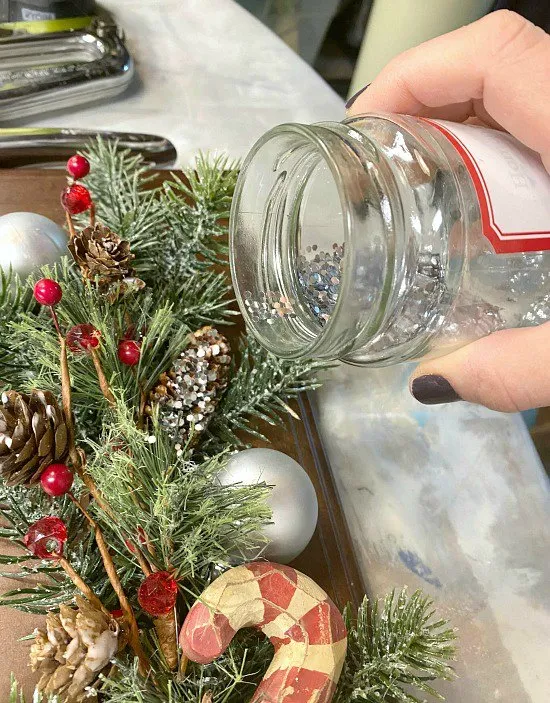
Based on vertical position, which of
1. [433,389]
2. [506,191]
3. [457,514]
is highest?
[506,191]

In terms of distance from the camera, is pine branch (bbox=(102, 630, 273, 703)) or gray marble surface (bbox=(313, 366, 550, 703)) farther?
gray marble surface (bbox=(313, 366, 550, 703))

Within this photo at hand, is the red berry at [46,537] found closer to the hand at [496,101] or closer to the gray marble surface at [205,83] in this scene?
the hand at [496,101]

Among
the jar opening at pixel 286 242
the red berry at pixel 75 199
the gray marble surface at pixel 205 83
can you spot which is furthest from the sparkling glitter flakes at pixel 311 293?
the gray marble surface at pixel 205 83

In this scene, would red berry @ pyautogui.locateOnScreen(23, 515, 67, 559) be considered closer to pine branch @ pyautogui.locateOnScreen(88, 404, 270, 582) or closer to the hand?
pine branch @ pyautogui.locateOnScreen(88, 404, 270, 582)

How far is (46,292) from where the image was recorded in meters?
0.30

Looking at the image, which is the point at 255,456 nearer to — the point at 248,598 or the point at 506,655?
the point at 248,598

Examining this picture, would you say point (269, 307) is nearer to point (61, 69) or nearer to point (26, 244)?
point (26, 244)

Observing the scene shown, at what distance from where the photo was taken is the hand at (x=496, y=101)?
12.3 inches

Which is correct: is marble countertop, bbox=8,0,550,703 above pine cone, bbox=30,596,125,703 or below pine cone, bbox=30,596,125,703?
below

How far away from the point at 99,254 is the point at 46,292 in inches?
1.8

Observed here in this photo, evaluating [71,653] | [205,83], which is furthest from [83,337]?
[205,83]

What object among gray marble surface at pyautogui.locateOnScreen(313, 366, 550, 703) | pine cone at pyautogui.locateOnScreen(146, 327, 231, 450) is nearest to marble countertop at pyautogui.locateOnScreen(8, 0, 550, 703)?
gray marble surface at pyautogui.locateOnScreen(313, 366, 550, 703)

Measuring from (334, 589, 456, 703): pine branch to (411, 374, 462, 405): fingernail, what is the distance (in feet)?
0.33

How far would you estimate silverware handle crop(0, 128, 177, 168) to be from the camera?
47 centimetres
